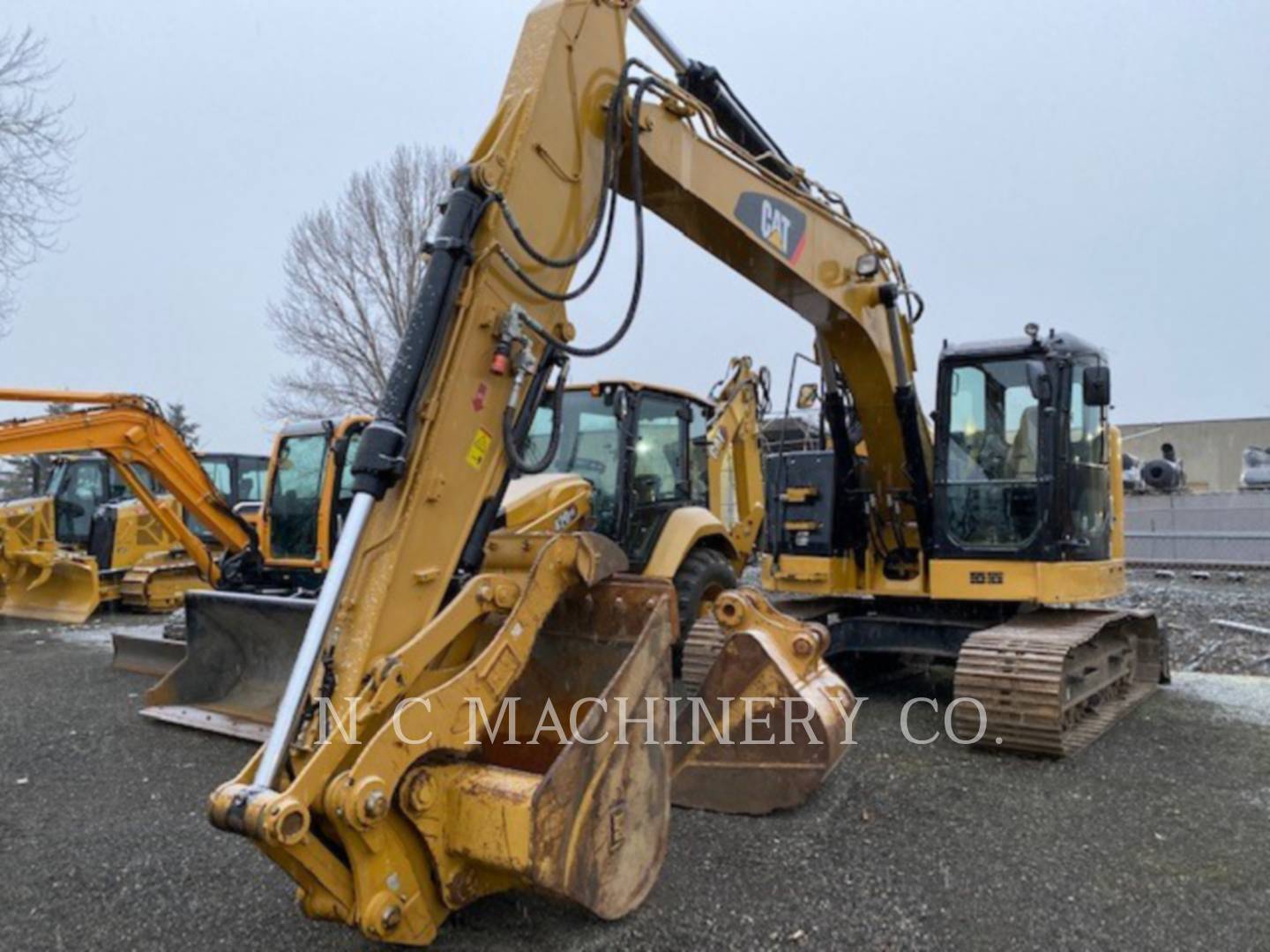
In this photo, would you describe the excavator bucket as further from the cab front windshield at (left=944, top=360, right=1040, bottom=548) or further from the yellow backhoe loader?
the cab front windshield at (left=944, top=360, right=1040, bottom=548)

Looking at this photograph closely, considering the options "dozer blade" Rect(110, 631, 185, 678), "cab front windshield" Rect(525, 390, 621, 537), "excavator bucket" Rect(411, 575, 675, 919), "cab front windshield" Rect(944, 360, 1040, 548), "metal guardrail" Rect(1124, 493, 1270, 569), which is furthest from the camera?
"metal guardrail" Rect(1124, 493, 1270, 569)

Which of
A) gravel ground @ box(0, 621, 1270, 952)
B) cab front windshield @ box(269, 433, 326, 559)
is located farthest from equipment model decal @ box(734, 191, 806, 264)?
cab front windshield @ box(269, 433, 326, 559)

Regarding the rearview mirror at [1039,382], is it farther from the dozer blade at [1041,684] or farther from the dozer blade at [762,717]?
the dozer blade at [762,717]

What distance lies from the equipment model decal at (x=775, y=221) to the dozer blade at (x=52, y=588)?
9.76 meters

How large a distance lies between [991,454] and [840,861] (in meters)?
3.26

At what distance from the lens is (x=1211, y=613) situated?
9906 mm

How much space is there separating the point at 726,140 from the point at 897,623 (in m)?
3.56

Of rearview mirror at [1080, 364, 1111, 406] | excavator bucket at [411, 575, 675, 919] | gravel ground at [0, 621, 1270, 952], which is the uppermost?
rearview mirror at [1080, 364, 1111, 406]

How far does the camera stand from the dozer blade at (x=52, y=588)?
10.8m

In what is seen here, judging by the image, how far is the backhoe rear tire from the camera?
634 cm

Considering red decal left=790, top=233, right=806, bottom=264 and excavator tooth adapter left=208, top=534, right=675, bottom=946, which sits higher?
red decal left=790, top=233, right=806, bottom=264

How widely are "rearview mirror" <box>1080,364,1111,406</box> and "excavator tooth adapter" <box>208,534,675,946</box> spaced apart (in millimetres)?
3686

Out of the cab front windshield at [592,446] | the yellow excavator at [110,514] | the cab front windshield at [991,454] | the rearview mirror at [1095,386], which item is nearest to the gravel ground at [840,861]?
the cab front windshield at [991,454]

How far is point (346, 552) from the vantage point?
9.02ft
